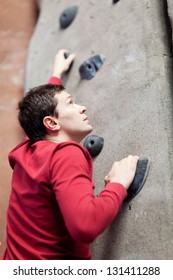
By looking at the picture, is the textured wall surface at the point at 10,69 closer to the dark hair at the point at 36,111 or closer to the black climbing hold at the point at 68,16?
the black climbing hold at the point at 68,16

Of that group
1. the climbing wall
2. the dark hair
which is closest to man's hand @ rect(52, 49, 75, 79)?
the climbing wall

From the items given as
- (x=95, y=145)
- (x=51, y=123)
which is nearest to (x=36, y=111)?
(x=51, y=123)

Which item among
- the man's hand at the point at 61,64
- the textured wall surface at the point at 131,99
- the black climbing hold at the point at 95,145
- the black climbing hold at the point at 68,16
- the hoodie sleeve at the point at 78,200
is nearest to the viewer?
the hoodie sleeve at the point at 78,200

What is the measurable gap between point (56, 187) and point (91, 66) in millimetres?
731

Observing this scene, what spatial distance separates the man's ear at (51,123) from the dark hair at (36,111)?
0.06ft

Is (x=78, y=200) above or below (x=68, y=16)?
below

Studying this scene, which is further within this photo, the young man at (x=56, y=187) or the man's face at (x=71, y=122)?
the man's face at (x=71, y=122)

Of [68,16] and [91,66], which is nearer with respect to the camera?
[91,66]

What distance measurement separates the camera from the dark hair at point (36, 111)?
4.40ft

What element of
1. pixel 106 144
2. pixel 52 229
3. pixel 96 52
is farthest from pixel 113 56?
pixel 52 229

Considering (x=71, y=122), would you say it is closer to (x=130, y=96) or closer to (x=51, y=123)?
(x=51, y=123)

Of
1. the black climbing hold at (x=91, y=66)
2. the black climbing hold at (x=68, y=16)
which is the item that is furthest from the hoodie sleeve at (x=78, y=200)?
the black climbing hold at (x=68, y=16)

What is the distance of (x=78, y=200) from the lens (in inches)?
42.4

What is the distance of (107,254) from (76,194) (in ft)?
1.13
